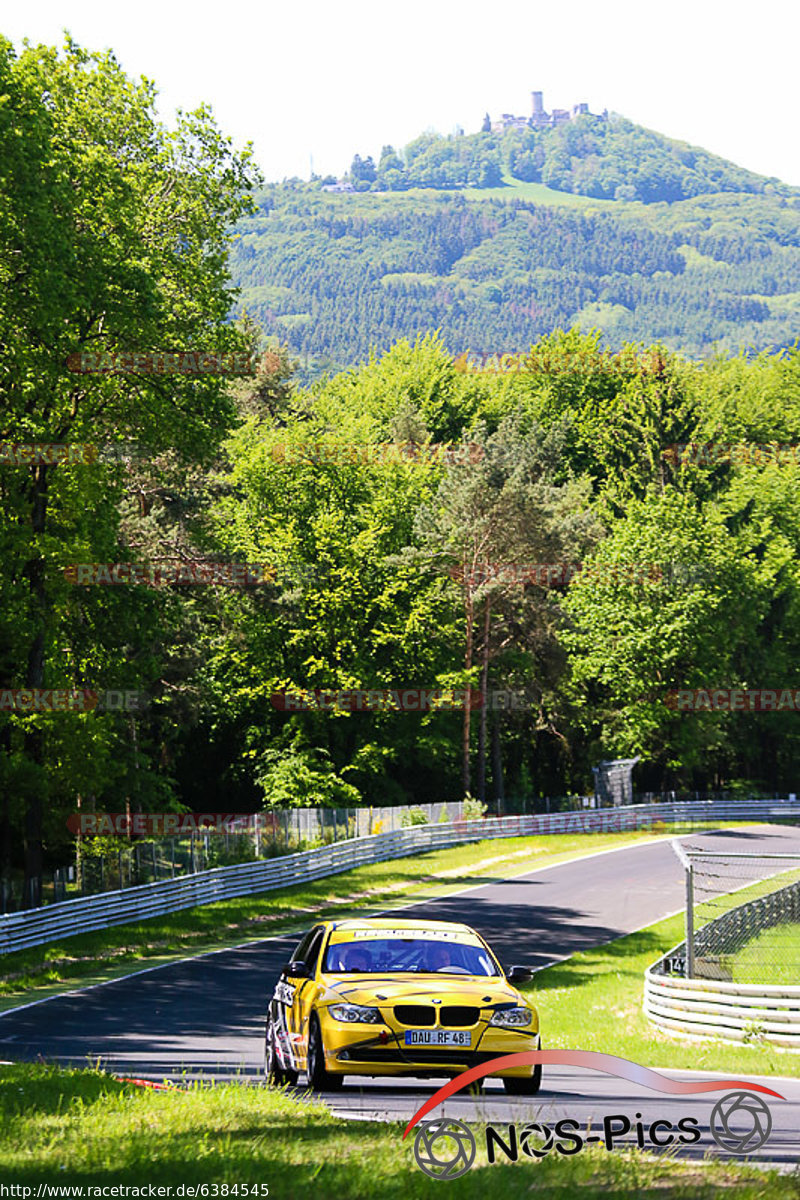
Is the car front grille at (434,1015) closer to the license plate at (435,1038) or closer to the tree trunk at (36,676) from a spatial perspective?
the license plate at (435,1038)

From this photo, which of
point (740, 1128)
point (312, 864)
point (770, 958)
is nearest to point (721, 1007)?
point (770, 958)

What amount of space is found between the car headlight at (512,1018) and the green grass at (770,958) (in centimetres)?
1150

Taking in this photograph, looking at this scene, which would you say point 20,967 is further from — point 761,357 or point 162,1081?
point 761,357

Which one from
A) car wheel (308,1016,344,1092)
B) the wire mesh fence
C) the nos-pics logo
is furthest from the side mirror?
the wire mesh fence

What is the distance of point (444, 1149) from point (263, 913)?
28982 millimetres

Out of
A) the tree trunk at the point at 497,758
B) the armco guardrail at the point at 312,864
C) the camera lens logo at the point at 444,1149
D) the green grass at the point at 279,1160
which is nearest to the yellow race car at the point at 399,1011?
the green grass at the point at 279,1160

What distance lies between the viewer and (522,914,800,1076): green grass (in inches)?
659

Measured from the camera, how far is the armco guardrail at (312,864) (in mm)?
30844

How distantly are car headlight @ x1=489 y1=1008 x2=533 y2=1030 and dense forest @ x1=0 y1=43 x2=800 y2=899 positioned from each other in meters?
21.7

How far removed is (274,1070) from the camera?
12555 millimetres

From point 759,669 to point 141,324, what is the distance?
52.4m

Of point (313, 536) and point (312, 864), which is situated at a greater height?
point (313, 536)

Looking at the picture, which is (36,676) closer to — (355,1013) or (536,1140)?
(355,1013)

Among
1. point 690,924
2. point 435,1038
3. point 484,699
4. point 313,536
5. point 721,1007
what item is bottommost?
point 721,1007
